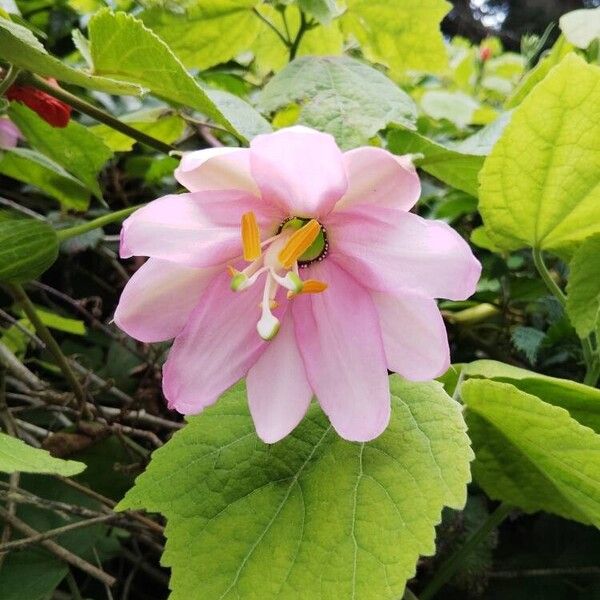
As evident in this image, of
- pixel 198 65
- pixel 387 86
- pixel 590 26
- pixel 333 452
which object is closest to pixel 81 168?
pixel 198 65

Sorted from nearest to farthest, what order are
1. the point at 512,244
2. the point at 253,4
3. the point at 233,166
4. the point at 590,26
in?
the point at 233,166 → the point at 512,244 → the point at 590,26 → the point at 253,4

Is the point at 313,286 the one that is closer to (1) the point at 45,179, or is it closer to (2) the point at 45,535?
(2) the point at 45,535

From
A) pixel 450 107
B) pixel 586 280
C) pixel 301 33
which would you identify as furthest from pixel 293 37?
pixel 586 280

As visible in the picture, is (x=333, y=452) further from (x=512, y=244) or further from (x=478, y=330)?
(x=478, y=330)

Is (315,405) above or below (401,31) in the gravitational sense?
below

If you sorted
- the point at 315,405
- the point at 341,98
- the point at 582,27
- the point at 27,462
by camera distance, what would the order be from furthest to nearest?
the point at 582,27
the point at 341,98
the point at 315,405
the point at 27,462

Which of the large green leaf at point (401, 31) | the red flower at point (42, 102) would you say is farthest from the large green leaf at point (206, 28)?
the red flower at point (42, 102)

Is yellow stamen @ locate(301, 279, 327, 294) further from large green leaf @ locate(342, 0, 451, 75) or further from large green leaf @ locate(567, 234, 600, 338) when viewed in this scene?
large green leaf @ locate(342, 0, 451, 75)
